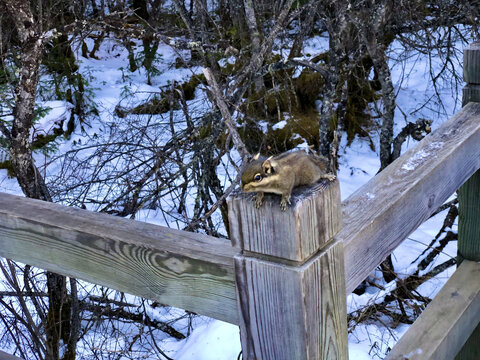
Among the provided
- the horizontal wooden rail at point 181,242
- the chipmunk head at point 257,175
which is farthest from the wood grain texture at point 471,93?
the chipmunk head at point 257,175

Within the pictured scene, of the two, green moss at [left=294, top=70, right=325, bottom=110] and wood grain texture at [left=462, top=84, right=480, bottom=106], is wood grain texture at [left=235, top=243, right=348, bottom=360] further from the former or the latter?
green moss at [left=294, top=70, right=325, bottom=110]

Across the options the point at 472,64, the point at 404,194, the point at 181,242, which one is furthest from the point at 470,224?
the point at 181,242

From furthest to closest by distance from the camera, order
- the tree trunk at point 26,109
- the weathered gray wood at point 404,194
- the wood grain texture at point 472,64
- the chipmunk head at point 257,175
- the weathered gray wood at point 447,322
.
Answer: the tree trunk at point 26,109, the wood grain texture at point 472,64, the weathered gray wood at point 447,322, the weathered gray wood at point 404,194, the chipmunk head at point 257,175

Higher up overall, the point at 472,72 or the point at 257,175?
the point at 472,72

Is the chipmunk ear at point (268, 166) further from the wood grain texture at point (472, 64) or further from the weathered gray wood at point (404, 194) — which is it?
the wood grain texture at point (472, 64)

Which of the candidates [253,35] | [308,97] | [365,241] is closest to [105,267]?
[365,241]

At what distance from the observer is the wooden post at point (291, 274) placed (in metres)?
0.92

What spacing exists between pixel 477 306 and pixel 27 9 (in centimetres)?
299

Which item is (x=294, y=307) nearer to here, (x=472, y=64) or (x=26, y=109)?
(x=472, y=64)

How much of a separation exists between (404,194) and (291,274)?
0.48 metres

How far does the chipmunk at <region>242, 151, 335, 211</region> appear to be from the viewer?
38.0 inches

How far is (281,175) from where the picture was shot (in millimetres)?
1089

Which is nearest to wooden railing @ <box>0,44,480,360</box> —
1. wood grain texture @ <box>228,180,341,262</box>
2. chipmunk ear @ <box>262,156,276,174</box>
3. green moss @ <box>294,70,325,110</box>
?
wood grain texture @ <box>228,180,341,262</box>

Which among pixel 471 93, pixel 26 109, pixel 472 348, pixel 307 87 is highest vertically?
pixel 307 87
